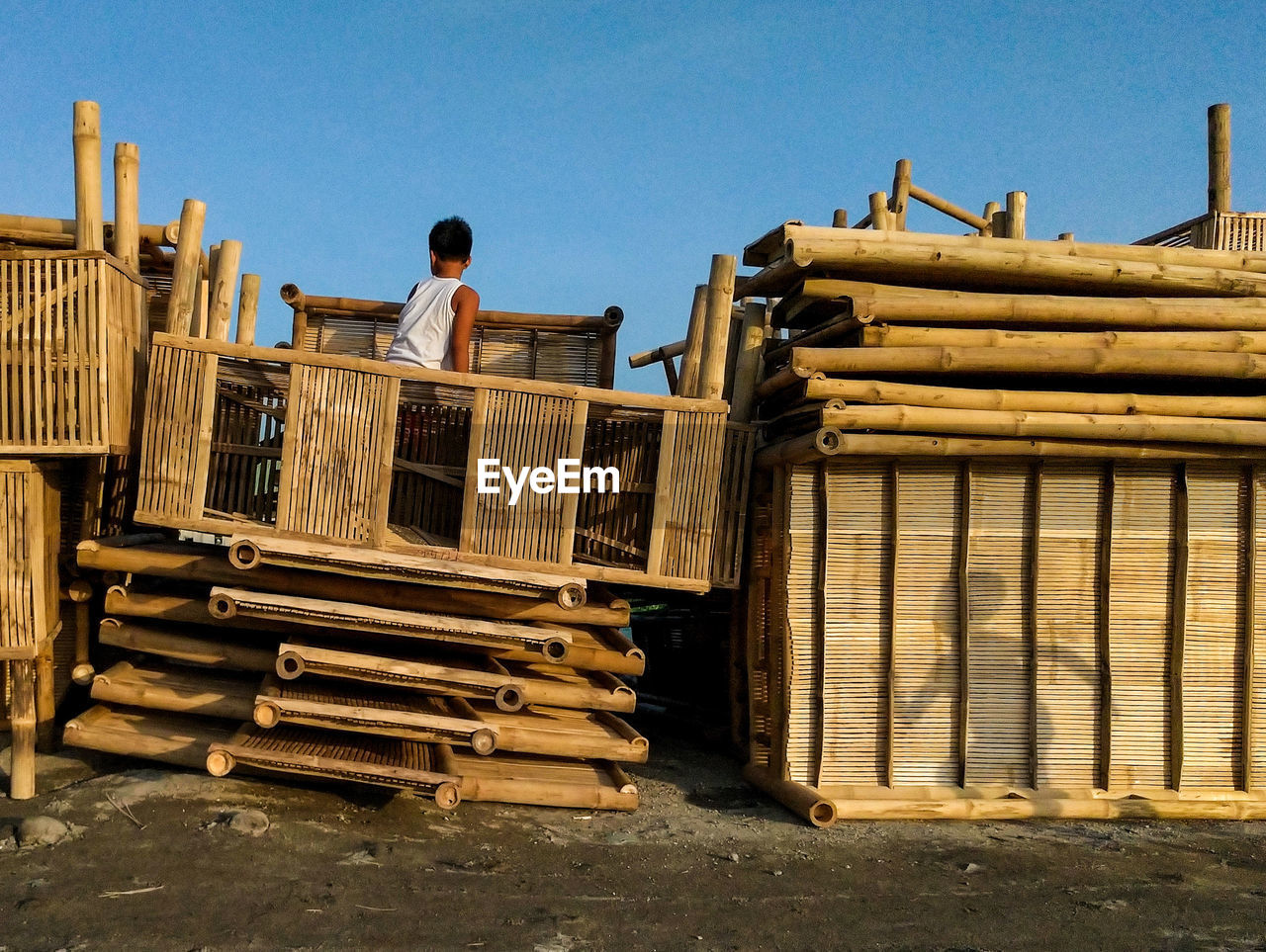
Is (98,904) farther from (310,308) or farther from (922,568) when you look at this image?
(922,568)

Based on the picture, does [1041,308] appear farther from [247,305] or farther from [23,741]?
[23,741]

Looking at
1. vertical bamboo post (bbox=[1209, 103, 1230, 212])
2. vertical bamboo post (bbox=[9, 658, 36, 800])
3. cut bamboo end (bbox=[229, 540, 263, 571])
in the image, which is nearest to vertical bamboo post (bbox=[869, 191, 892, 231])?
cut bamboo end (bbox=[229, 540, 263, 571])

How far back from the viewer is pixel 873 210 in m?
10.0

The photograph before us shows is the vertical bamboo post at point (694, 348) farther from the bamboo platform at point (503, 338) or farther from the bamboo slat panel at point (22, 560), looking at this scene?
the bamboo slat panel at point (22, 560)

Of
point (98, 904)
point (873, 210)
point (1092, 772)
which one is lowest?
point (98, 904)

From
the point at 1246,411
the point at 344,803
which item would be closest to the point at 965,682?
the point at 1246,411

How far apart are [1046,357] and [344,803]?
537cm

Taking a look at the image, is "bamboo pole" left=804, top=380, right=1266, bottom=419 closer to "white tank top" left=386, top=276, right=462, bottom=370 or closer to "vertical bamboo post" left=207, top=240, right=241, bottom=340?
"white tank top" left=386, top=276, right=462, bottom=370

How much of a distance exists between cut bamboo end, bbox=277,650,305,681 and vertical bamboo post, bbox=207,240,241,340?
2.75m

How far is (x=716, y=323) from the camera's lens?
784 centimetres

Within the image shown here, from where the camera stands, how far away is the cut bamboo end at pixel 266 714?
6.28 m

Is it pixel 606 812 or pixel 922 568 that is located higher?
pixel 922 568

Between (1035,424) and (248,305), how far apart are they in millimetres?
5844

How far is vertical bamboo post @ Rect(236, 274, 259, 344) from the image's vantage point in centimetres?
845
